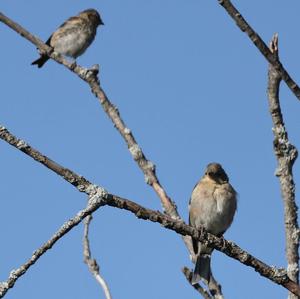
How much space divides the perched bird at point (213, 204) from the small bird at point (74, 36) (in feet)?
20.9

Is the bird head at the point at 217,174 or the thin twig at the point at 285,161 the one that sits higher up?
the bird head at the point at 217,174

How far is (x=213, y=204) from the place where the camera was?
8.21m

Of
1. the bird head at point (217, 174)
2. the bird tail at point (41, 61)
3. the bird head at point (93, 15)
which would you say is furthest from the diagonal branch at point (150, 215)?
the bird head at point (93, 15)

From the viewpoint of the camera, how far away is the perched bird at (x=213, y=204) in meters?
8.19

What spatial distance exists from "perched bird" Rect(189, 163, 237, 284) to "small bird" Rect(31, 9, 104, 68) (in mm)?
6376

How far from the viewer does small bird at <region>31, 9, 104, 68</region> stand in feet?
46.6

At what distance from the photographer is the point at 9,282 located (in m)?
2.48

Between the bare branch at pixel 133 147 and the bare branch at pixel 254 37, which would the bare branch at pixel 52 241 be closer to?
the bare branch at pixel 254 37

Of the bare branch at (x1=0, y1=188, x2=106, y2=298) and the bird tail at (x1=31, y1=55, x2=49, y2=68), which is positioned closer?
the bare branch at (x1=0, y1=188, x2=106, y2=298)

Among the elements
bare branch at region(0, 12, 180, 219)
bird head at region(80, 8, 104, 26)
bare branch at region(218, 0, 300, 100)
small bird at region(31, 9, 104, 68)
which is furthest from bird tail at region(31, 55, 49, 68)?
bare branch at region(218, 0, 300, 100)

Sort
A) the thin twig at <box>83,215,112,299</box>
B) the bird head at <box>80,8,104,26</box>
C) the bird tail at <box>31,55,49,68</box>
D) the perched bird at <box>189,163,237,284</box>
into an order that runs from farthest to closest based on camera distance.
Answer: the bird head at <box>80,8,104,26</box> < the bird tail at <box>31,55,49,68</box> < the perched bird at <box>189,163,237,284</box> < the thin twig at <box>83,215,112,299</box>

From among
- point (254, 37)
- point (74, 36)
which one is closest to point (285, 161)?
point (254, 37)

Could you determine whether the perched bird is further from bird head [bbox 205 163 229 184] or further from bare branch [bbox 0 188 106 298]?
bare branch [bbox 0 188 106 298]

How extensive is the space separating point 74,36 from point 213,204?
715cm
